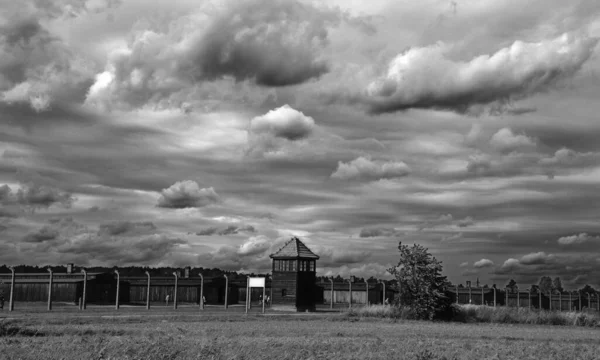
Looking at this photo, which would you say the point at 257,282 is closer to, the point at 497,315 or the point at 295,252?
the point at 295,252

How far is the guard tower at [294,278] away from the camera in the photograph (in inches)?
2512

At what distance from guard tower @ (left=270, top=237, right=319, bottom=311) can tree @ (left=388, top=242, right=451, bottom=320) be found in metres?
16.7

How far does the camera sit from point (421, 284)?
47062mm

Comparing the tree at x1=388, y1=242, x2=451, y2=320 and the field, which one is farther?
the tree at x1=388, y1=242, x2=451, y2=320

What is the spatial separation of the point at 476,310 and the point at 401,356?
30.3 m

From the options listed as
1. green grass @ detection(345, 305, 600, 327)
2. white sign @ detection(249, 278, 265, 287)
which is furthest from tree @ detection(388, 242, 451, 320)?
white sign @ detection(249, 278, 265, 287)

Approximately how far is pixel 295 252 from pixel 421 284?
20137 millimetres

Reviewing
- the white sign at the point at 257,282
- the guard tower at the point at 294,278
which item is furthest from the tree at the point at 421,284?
the guard tower at the point at 294,278

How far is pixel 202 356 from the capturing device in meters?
18.7

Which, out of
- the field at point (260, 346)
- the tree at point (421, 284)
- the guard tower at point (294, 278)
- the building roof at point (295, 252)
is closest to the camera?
the field at point (260, 346)

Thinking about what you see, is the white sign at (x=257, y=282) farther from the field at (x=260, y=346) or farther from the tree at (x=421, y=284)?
the field at (x=260, y=346)

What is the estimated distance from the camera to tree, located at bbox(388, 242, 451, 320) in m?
46.6

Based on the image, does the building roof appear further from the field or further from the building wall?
the field

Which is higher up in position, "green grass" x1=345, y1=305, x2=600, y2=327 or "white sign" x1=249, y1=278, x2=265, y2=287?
"white sign" x1=249, y1=278, x2=265, y2=287
